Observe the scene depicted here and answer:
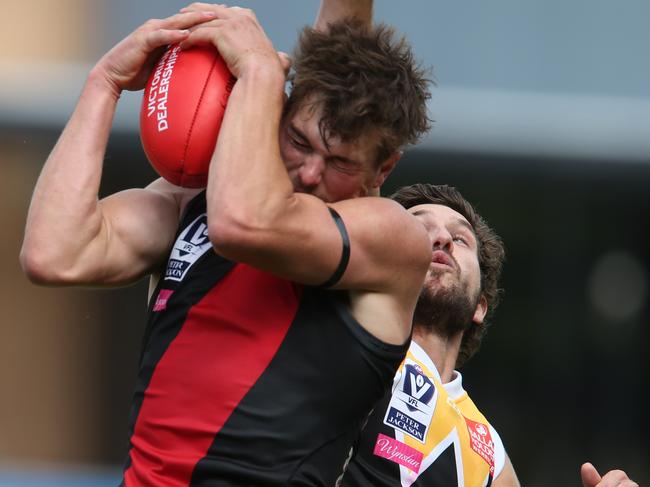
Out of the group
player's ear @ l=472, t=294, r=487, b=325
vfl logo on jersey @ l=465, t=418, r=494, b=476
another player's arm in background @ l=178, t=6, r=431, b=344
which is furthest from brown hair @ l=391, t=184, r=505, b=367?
another player's arm in background @ l=178, t=6, r=431, b=344

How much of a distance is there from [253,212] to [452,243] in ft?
6.98

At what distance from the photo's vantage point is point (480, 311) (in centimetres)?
521

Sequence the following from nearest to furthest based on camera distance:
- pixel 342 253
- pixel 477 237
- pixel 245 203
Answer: pixel 245 203
pixel 342 253
pixel 477 237

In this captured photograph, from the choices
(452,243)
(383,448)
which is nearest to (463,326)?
(452,243)

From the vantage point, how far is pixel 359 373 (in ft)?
10.4

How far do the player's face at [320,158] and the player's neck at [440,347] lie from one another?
1.73 metres

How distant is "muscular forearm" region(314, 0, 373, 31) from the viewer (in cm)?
Result: 356

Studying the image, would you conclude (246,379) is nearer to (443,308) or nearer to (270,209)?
(270,209)

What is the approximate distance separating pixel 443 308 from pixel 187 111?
1.99 m

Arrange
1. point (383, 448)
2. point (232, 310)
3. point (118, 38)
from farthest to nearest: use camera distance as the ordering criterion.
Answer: point (118, 38) < point (383, 448) < point (232, 310)

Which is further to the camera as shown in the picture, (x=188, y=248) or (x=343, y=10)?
(x=343, y=10)

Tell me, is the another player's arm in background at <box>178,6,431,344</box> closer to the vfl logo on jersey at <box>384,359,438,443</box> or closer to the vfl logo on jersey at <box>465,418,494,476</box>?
the vfl logo on jersey at <box>384,359,438,443</box>

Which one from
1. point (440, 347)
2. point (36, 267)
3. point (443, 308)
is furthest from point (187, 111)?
point (440, 347)

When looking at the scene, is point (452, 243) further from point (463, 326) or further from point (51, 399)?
point (51, 399)
